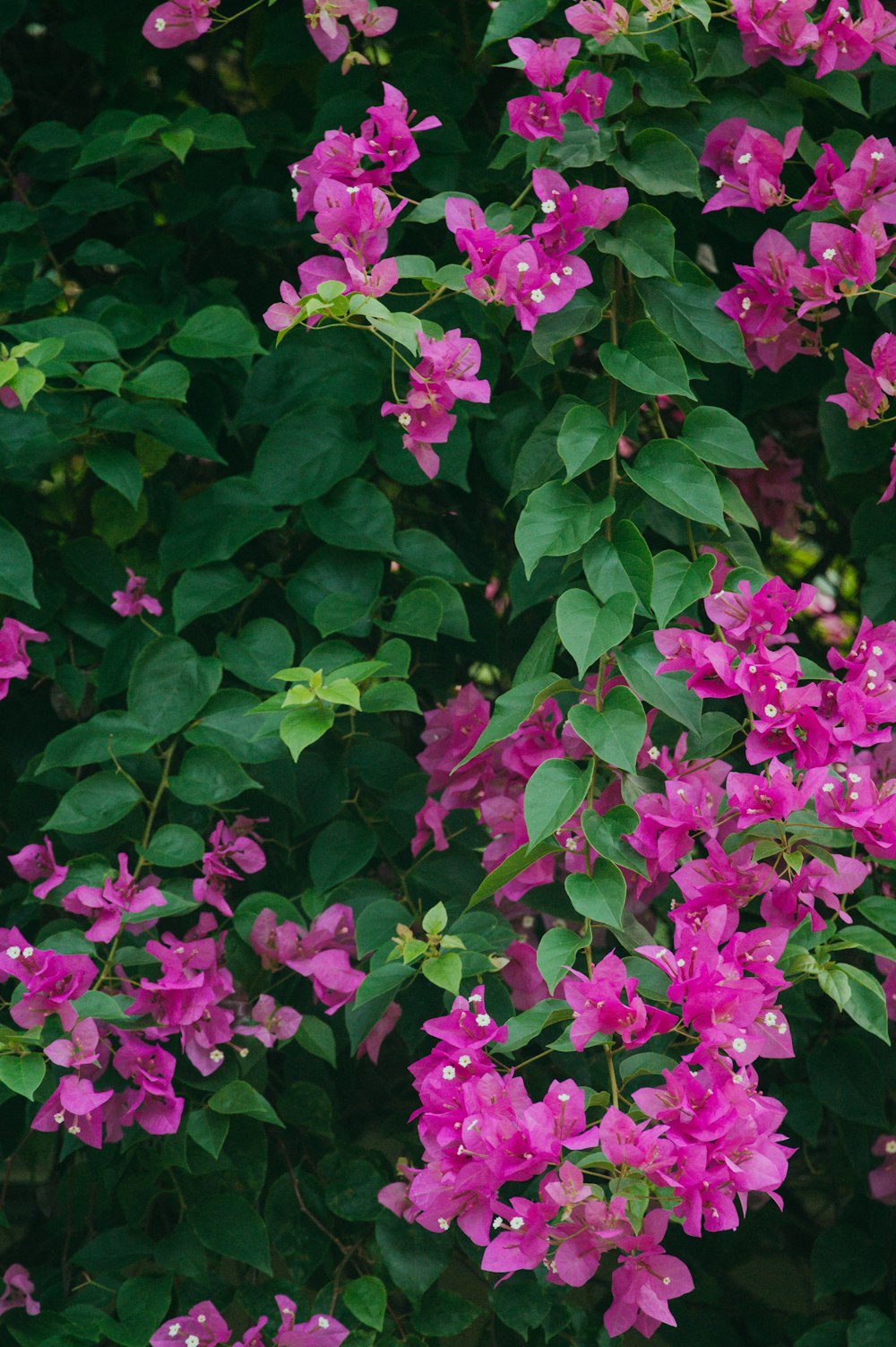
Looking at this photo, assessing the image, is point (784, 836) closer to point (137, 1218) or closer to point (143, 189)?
point (137, 1218)

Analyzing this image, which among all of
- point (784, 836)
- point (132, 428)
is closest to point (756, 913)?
point (784, 836)

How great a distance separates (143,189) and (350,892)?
803 millimetres

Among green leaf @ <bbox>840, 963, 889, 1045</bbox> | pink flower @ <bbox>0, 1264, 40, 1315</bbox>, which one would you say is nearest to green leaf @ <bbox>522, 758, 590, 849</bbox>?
green leaf @ <bbox>840, 963, 889, 1045</bbox>

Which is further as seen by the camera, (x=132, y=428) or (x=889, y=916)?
(x=132, y=428)

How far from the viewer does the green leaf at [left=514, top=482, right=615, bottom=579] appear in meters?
0.96

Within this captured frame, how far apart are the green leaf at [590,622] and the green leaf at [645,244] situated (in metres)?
0.25

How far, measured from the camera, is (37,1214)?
1406mm

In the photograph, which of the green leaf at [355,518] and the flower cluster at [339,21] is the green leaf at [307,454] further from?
the flower cluster at [339,21]

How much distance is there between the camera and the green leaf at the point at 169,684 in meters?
1.12

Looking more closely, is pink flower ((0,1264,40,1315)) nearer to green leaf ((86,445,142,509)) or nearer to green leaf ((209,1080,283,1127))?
green leaf ((209,1080,283,1127))

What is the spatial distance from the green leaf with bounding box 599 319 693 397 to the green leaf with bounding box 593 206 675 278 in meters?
0.04

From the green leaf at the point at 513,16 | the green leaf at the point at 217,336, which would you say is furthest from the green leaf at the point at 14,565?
the green leaf at the point at 513,16

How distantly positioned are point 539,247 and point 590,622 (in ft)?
0.95

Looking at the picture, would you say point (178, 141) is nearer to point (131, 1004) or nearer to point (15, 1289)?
point (131, 1004)
